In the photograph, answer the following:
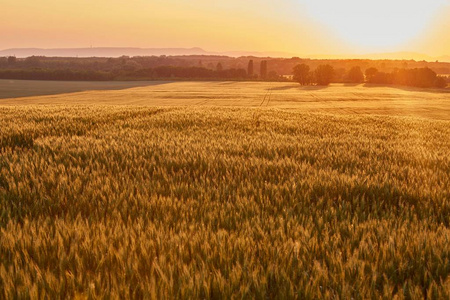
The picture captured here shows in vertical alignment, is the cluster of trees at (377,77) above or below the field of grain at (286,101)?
above

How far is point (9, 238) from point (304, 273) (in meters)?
2.05

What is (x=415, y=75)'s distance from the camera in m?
105

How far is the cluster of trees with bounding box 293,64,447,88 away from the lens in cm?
10350

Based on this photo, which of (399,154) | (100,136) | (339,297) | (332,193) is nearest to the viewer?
(339,297)

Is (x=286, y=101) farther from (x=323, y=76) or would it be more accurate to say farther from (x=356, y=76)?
(x=356, y=76)

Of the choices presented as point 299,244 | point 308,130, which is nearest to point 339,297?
point 299,244

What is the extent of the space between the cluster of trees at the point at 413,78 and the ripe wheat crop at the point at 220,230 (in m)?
113

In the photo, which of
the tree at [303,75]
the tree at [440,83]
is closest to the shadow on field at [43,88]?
the tree at [303,75]

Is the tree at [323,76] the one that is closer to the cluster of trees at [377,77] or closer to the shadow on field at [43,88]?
the cluster of trees at [377,77]

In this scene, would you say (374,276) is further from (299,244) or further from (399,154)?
(399,154)

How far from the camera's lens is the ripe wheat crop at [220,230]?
1975mm

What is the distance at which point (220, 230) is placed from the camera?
262 centimetres

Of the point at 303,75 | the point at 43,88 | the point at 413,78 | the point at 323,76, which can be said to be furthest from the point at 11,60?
the point at 413,78

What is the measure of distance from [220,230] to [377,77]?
125 metres
